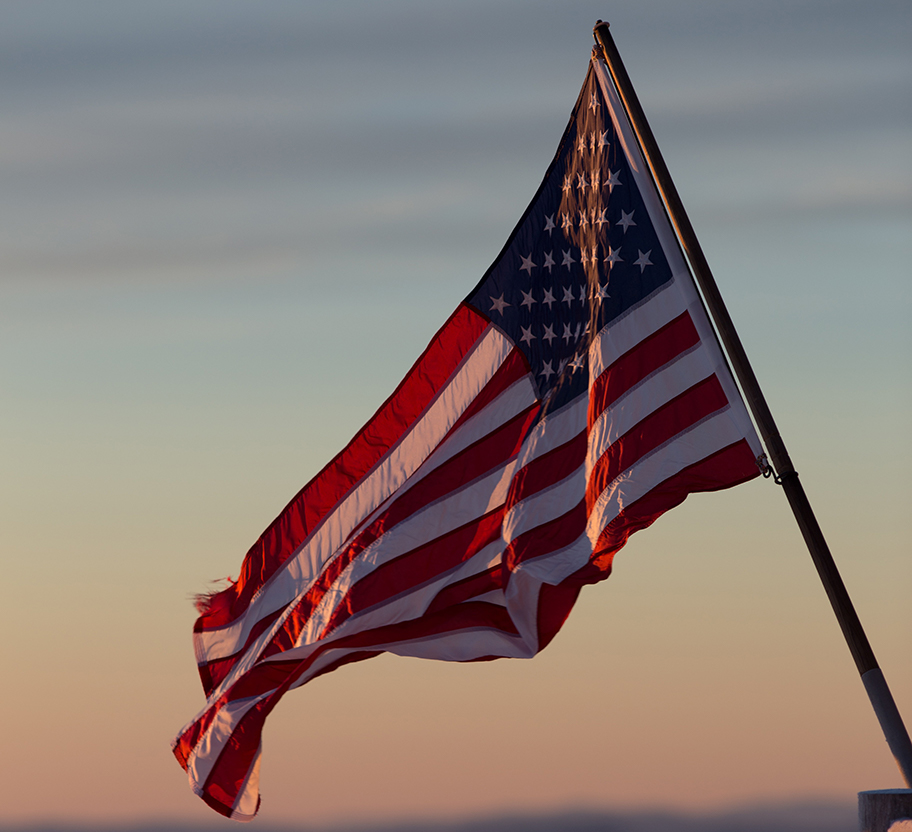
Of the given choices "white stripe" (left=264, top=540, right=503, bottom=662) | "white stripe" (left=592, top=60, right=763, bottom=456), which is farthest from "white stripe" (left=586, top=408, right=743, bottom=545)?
"white stripe" (left=264, top=540, right=503, bottom=662)

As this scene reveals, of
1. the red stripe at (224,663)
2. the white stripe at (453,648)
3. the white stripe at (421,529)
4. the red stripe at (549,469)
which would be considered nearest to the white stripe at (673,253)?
the red stripe at (549,469)

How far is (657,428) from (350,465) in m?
3.94

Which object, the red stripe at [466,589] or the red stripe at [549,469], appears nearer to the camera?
the red stripe at [549,469]

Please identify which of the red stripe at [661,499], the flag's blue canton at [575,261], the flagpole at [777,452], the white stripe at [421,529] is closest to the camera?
the flagpole at [777,452]

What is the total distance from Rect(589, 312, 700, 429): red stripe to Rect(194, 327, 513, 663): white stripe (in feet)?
5.07

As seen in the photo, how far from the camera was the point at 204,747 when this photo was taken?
571 inches

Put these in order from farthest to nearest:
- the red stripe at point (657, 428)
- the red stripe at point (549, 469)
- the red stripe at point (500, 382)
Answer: the red stripe at point (500, 382)
the red stripe at point (549, 469)
the red stripe at point (657, 428)

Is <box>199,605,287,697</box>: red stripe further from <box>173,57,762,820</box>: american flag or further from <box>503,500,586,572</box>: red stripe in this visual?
<box>503,500,586,572</box>: red stripe

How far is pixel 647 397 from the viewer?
1305 cm

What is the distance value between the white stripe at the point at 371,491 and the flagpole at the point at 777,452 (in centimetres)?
251

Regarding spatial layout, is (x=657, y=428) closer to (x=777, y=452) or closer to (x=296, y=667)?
(x=777, y=452)

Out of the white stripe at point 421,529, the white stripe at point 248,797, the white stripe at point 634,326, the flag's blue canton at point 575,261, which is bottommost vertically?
the white stripe at point 248,797

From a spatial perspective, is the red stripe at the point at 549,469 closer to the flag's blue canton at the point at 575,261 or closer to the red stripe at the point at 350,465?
the flag's blue canton at the point at 575,261

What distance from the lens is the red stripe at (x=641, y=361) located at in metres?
13.1
